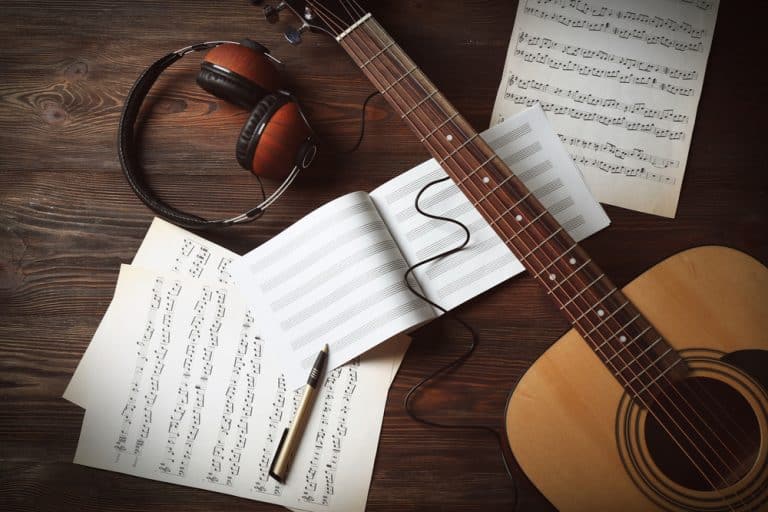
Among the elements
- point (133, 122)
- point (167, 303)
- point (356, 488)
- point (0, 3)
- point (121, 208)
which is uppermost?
point (0, 3)

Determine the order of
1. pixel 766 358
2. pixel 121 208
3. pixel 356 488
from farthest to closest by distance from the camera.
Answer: pixel 121 208, pixel 356 488, pixel 766 358

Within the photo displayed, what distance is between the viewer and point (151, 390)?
1044 mm

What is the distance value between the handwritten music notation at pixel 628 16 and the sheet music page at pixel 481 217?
23 cm

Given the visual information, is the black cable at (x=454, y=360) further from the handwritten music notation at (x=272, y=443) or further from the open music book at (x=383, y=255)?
the handwritten music notation at (x=272, y=443)

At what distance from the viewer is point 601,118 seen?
105 cm

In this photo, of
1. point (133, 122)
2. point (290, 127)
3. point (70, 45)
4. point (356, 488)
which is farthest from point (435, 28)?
point (356, 488)

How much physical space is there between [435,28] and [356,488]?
881 mm

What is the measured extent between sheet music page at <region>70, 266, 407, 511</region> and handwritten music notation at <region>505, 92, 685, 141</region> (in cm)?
52

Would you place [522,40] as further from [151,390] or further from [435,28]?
[151,390]

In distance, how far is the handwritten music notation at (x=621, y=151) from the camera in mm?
1036

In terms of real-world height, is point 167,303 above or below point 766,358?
above

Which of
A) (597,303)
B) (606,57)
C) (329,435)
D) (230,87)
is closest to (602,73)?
(606,57)

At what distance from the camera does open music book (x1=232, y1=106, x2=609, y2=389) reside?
0.99 meters

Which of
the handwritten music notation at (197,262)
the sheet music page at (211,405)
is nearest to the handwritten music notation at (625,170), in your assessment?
the sheet music page at (211,405)
